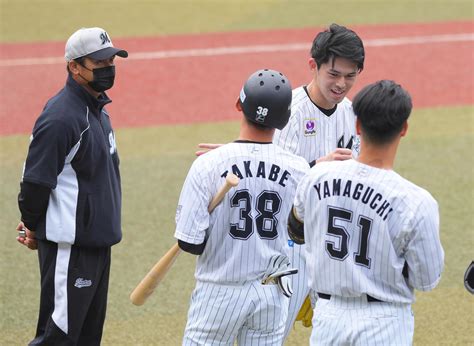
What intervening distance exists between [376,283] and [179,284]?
3150 millimetres

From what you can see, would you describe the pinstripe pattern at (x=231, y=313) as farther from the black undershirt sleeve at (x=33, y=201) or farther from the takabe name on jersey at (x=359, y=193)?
the black undershirt sleeve at (x=33, y=201)

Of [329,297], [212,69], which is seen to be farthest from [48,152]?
[212,69]

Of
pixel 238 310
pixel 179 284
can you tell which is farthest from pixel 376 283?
pixel 179 284

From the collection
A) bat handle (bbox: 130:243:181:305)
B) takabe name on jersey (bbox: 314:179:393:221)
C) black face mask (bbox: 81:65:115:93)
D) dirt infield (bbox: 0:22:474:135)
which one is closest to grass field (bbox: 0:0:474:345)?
dirt infield (bbox: 0:22:474:135)

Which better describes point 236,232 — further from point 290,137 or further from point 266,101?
point 290,137

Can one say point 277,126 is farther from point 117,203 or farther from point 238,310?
point 117,203

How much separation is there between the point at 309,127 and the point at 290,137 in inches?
5.4

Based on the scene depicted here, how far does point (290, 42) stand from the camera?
1322 centimetres

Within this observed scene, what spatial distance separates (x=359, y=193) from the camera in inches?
135

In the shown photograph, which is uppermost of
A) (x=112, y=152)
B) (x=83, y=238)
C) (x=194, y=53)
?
(x=194, y=53)

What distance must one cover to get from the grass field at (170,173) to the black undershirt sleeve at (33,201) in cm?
145

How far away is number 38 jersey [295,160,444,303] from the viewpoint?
339 centimetres

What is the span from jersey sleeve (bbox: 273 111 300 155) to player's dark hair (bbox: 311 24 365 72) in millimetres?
392

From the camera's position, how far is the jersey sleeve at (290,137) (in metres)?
4.80
